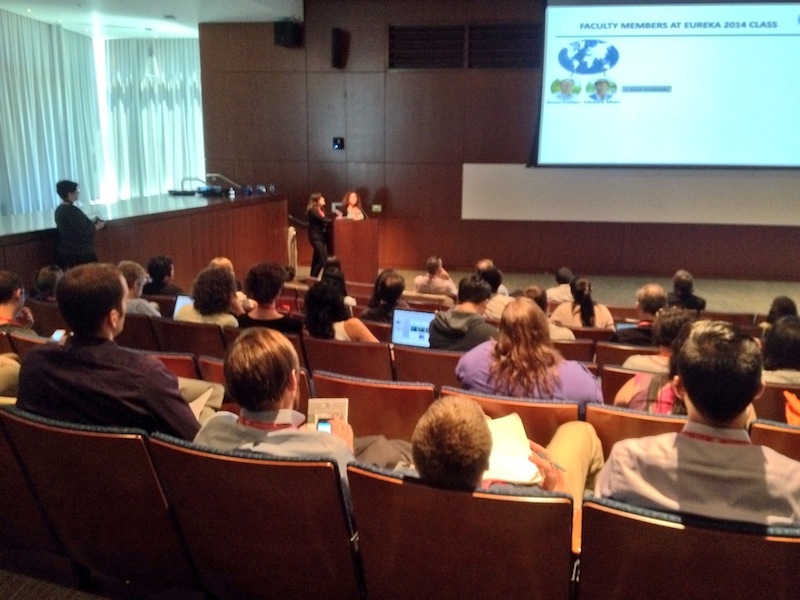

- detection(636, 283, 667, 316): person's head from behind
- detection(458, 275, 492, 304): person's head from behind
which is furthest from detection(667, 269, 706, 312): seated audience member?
detection(458, 275, 492, 304): person's head from behind

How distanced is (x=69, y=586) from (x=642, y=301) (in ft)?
11.8

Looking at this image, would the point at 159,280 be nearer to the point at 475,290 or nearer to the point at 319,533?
the point at 475,290

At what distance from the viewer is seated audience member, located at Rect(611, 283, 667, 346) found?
12.8ft

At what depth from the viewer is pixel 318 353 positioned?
3379 mm

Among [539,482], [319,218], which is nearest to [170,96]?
[319,218]

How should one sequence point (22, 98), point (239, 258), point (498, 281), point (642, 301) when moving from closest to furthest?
1. point (642, 301)
2. point (498, 281)
3. point (239, 258)
4. point (22, 98)

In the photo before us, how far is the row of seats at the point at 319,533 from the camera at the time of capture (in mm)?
1410

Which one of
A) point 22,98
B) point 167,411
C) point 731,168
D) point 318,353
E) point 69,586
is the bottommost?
point 69,586

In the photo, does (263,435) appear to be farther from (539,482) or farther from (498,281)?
(498,281)

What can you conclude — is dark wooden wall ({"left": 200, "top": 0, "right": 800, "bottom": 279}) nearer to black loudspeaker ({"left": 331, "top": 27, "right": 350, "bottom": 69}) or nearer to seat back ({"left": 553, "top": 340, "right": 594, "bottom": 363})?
black loudspeaker ({"left": 331, "top": 27, "right": 350, "bottom": 69})

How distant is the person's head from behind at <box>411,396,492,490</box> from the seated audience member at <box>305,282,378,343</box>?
208cm

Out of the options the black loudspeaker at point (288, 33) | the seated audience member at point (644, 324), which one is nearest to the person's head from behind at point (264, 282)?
the seated audience member at point (644, 324)

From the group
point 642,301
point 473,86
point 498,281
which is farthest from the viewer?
point 473,86

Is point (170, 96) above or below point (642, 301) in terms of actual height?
above
